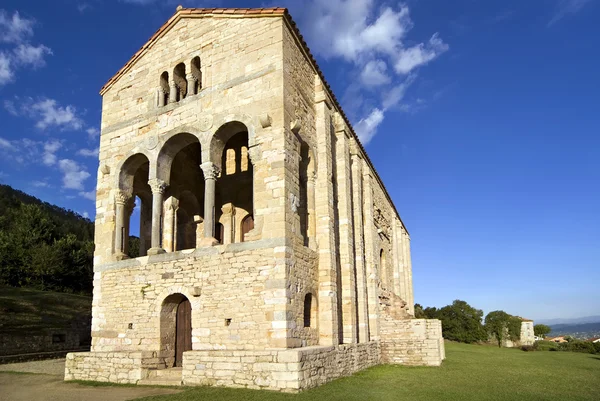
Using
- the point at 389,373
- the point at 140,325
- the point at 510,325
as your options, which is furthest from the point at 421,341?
the point at 510,325

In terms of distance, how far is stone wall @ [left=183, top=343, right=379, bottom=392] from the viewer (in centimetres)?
932

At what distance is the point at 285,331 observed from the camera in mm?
10352

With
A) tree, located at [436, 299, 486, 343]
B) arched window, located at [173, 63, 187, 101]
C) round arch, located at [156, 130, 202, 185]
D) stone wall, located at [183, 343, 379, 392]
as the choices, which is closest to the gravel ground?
stone wall, located at [183, 343, 379, 392]

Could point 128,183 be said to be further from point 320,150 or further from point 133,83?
point 320,150

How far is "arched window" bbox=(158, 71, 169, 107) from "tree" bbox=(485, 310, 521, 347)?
127ft

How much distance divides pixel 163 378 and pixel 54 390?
8.10 feet

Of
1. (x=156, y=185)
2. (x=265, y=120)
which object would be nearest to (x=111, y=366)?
(x=156, y=185)

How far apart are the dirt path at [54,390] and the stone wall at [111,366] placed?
45 cm

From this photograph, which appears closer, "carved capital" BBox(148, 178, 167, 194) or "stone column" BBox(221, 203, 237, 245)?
"carved capital" BBox(148, 178, 167, 194)

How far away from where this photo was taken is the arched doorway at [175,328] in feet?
40.4

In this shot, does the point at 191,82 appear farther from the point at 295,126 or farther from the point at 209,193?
the point at 295,126

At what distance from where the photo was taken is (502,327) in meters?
43.0

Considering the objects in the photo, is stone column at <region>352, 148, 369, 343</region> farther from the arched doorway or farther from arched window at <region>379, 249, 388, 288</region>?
arched window at <region>379, 249, 388, 288</region>

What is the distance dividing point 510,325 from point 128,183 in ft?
132
